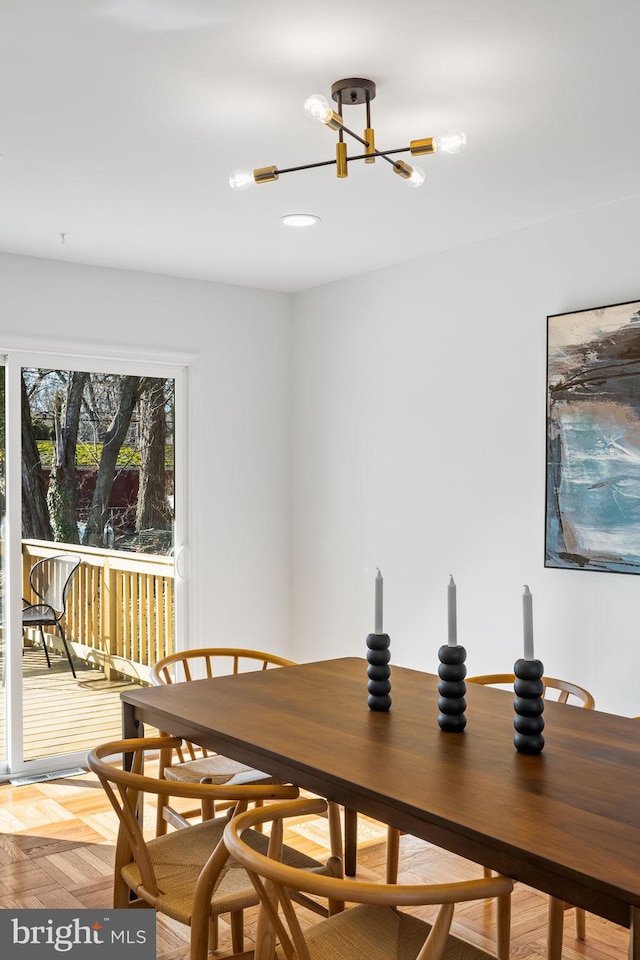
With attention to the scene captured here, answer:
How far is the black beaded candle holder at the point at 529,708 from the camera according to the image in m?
2.05

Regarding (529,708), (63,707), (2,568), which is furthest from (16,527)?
(529,708)

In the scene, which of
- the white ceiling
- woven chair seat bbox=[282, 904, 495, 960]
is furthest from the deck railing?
Result: woven chair seat bbox=[282, 904, 495, 960]

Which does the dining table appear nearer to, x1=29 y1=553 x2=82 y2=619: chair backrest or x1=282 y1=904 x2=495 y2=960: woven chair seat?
x1=282 y1=904 x2=495 y2=960: woven chair seat

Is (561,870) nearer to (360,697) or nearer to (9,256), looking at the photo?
(360,697)

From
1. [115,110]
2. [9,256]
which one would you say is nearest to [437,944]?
[115,110]

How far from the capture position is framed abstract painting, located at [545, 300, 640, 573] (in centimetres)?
352

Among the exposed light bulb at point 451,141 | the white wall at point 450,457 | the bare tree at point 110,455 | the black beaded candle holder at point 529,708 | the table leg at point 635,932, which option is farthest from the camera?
the bare tree at point 110,455

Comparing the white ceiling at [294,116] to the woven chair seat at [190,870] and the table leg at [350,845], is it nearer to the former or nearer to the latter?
the woven chair seat at [190,870]

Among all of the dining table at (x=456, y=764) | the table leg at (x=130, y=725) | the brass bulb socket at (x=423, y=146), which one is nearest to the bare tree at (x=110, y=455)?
the dining table at (x=456, y=764)

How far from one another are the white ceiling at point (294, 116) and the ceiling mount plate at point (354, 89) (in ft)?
0.08

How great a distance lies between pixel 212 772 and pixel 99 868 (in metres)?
0.67

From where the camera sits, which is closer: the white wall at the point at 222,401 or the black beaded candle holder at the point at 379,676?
the black beaded candle holder at the point at 379,676

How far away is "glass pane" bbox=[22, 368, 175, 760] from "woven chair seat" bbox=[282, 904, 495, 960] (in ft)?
9.73

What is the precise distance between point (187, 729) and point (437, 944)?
1039mm
